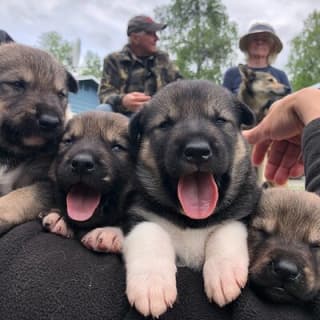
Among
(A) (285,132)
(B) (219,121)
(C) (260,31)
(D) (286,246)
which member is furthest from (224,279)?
(C) (260,31)

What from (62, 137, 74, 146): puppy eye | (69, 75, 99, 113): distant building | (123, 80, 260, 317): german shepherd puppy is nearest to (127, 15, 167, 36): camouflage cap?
(123, 80, 260, 317): german shepherd puppy

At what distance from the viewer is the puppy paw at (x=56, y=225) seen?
216cm

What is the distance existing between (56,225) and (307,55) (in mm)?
37227

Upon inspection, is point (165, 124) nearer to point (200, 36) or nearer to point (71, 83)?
point (71, 83)

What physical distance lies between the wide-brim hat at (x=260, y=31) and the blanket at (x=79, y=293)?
670 centimetres

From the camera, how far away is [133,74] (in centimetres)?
693

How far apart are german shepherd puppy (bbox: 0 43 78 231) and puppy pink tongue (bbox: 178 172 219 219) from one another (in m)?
0.83

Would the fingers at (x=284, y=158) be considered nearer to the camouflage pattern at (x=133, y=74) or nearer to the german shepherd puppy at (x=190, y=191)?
the german shepherd puppy at (x=190, y=191)

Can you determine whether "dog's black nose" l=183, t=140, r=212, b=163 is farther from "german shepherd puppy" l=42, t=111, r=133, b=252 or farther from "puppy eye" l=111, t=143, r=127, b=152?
"puppy eye" l=111, t=143, r=127, b=152

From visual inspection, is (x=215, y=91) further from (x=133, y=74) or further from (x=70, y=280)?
(x=133, y=74)

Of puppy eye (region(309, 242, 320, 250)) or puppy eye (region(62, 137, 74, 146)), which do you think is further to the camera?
puppy eye (region(62, 137, 74, 146))

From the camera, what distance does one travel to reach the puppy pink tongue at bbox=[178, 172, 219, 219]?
2.25 meters

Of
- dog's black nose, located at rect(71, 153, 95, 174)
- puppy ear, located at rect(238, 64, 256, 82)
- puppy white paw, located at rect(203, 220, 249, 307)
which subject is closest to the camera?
puppy white paw, located at rect(203, 220, 249, 307)

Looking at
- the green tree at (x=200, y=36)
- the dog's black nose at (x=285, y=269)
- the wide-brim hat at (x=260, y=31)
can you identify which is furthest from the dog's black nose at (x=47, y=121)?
the green tree at (x=200, y=36)
